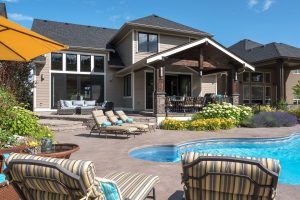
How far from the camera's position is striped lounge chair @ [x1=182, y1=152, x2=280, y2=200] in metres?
2.79

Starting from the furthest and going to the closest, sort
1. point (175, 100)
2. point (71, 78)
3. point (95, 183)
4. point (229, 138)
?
point (71, 78), point (175, 100), point (229, 138), point (95, 183)

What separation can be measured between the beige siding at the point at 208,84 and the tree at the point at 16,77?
12.4 metres

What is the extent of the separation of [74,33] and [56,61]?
144 inches

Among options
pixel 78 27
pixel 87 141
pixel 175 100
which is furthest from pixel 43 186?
pixel 78 27

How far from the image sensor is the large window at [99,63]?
21.5 metres

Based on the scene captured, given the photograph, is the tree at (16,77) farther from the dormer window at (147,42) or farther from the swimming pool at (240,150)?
the dormer window at (147,42)

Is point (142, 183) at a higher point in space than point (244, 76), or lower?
lower

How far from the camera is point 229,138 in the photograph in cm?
1194

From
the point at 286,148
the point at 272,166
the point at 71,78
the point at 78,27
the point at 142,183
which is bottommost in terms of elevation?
the point at 286,148


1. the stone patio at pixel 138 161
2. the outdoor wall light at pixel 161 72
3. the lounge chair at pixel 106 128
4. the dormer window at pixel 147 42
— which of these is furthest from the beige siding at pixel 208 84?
the lounge chair at pixel 106 128

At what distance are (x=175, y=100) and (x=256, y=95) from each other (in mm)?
13976

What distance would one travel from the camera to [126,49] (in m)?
21.4

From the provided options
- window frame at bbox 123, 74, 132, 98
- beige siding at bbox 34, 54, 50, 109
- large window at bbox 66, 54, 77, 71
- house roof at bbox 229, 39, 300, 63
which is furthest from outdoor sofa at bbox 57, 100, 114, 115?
house roof at bbox 229, 39, 300, 63

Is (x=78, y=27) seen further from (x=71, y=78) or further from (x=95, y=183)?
(x=95, y=183)
